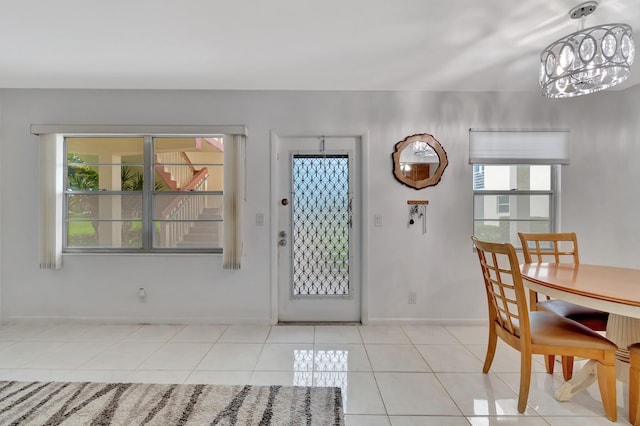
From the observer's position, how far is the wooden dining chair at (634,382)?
1613 millimetres

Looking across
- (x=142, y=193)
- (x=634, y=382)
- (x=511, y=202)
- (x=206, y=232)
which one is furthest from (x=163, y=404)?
(x=511, y=202)

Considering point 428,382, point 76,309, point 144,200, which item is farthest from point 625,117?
point 76,309

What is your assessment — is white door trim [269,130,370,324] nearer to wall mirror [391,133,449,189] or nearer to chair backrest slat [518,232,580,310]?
wall mirror [391,133,449,189]

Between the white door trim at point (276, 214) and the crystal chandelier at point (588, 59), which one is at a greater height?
the crystal chandelier at point (588, 59)

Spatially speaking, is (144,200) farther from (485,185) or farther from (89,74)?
(485,185)

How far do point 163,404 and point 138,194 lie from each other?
85.2 inches

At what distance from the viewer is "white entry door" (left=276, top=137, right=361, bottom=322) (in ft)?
10.4

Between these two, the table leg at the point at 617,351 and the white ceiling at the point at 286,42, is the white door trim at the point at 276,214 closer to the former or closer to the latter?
the white ceiling at the point at 286,42

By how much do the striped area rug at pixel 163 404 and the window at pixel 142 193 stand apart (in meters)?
1.42

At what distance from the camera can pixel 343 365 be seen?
2.31 m

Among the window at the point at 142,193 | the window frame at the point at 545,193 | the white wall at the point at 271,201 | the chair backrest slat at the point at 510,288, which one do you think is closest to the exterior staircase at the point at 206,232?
the window at the point at 142,193

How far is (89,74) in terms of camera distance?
8.99 feet

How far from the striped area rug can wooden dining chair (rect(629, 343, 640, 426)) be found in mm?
1615

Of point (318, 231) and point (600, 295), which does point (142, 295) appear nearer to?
point (318, 231)
